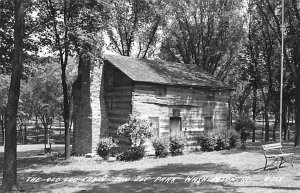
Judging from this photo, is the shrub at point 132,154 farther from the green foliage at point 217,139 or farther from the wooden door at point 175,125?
the green foliage at point 217,139

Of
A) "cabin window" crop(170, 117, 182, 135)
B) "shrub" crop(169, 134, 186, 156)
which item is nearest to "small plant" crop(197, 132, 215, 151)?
"cabin window" crop(170, 117, 182, 135)

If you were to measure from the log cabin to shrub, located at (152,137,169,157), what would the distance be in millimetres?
2061

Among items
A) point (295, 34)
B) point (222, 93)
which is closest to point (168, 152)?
point (222, 93)

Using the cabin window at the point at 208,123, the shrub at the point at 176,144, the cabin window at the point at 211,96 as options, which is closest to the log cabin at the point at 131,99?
the cabin window at the point at 208,123

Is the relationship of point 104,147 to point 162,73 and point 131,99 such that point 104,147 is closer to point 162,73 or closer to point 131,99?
point 131,99

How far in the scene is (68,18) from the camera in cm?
1978

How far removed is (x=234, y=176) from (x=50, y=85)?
24986 mm

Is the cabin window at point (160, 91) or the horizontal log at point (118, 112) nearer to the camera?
the horizontal log at point (118, 112)

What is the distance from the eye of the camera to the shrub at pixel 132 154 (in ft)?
65.9

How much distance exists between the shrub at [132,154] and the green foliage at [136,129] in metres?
0.59

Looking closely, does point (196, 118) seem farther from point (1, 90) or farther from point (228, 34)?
point (1, 90)

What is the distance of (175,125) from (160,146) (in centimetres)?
371

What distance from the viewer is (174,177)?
1333 centimetres

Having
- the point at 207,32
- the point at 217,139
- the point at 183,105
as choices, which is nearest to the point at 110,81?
the point at 183,105
